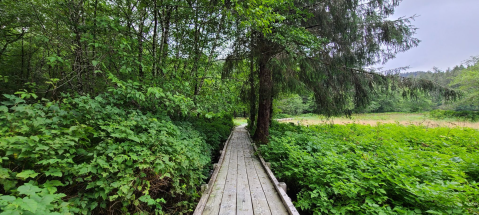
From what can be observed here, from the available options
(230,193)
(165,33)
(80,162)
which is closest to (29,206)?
(80,162)

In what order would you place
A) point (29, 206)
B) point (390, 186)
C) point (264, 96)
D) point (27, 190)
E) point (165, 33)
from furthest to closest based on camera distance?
1. point (264, 96)
2. point (165, 33)
3. point (390, 186)
4. point (27, 190)
5. point (29, 206)

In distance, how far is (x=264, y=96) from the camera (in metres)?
6.93

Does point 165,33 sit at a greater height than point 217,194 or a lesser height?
greater

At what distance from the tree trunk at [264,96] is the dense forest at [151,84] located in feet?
0.20

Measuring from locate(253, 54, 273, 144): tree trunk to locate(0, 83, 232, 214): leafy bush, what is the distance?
4.60m

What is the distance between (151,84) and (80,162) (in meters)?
1.91

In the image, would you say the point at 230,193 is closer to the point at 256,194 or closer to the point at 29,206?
the point at 256,194

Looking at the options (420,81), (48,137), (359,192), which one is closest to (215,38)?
(48,137)

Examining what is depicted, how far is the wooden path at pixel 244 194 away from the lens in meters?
2.57

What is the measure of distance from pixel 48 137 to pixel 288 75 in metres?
6.49

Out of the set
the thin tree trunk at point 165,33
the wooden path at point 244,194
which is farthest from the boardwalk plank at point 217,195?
the thin tree trunk at point 165,33

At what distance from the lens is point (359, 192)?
2.65 m

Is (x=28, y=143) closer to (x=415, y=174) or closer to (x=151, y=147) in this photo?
(x=151, y=147)

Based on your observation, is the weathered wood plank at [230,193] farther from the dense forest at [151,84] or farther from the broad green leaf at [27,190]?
the broad green leaf at [27,190]
